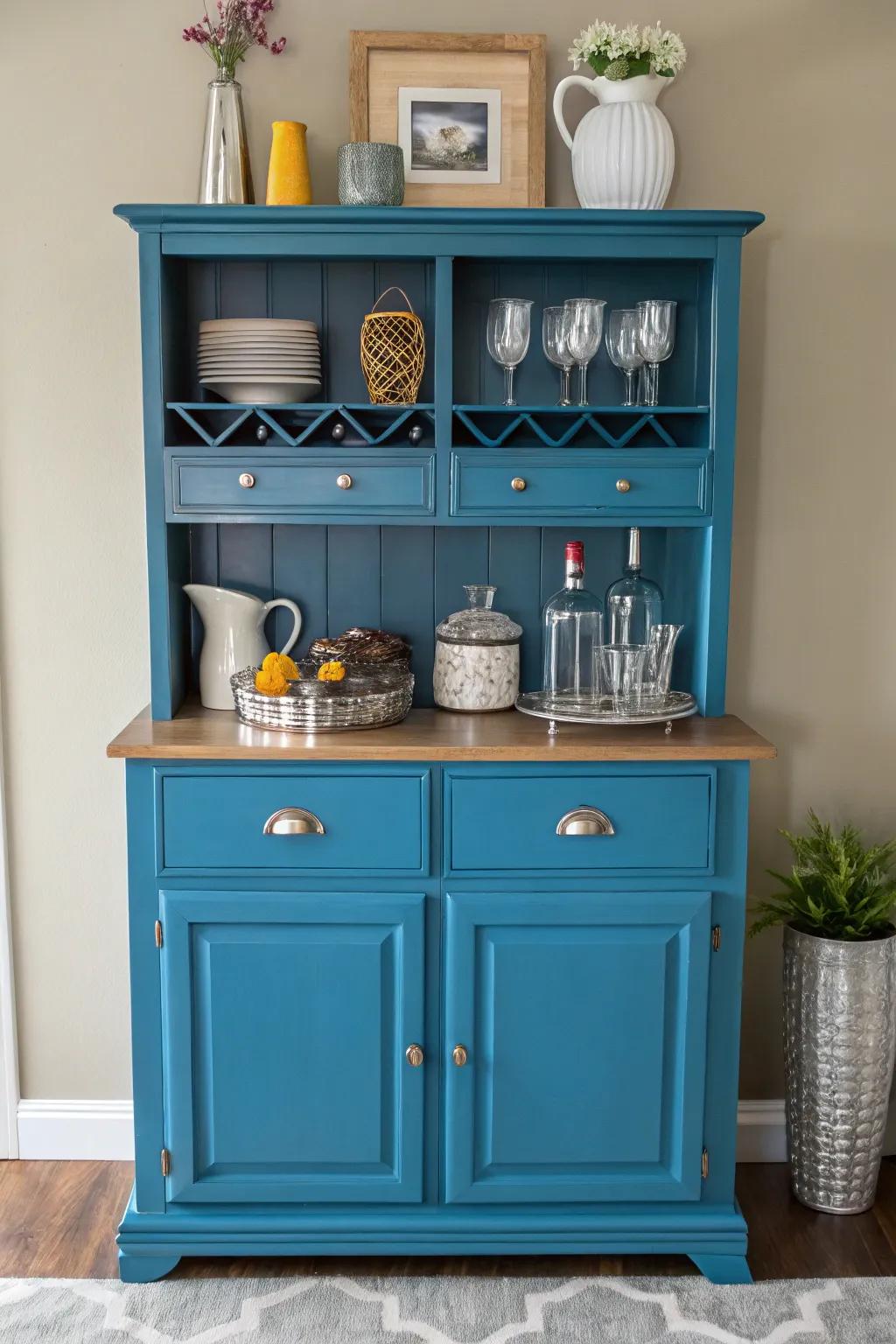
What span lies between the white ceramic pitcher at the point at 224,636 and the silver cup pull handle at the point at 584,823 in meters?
0.71

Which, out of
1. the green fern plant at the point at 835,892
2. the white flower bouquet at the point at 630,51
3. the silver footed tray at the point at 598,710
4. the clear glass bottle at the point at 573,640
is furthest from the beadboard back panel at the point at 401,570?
the white flower bouquet at the point at 630,51

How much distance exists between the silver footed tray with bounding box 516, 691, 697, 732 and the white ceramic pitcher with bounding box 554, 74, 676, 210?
91 centimetres

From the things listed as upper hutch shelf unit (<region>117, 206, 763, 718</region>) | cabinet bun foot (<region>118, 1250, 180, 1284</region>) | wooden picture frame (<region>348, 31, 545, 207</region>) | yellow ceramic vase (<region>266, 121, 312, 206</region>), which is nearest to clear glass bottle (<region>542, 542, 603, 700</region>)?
upper hutch shelf unit (<region>117, 206, 763, 718</region>)

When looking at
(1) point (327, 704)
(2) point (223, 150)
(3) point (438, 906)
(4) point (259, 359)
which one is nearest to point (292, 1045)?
(3) point (438, 906)

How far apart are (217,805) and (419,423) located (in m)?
0.85

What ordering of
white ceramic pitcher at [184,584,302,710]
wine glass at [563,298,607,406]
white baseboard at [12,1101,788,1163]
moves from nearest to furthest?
wine glass at [563,298,607,406], white ceramic pitcher at [184,584,302,710], white baseboard at [12,1101,788,1163]

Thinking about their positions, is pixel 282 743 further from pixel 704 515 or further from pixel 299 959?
pixel 704 515

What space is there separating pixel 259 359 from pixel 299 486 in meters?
0.27

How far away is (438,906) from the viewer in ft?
7.04

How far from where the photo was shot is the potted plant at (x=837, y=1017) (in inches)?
92.4

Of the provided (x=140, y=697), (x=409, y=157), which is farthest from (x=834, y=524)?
(x=140, y=697)

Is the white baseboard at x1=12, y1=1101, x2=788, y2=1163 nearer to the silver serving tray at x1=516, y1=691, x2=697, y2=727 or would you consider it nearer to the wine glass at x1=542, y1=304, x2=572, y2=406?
the silver serving tray at x1=516, y1=691, x2=697, y2=727

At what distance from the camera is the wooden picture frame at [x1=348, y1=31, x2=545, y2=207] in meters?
2.37

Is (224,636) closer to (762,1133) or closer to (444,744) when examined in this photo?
(444,744)
